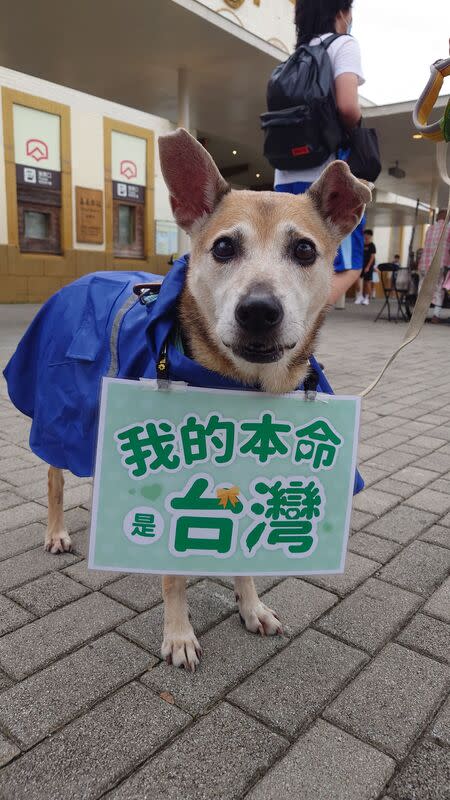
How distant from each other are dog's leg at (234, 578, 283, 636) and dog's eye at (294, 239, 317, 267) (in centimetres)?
120

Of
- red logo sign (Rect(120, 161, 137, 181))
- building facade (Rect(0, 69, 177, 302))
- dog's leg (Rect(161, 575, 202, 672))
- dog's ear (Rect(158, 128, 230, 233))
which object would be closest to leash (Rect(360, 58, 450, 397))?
dog's ear (Rect(158, 128, 230, 233))

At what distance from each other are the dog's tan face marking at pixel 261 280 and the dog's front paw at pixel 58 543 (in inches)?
51.0

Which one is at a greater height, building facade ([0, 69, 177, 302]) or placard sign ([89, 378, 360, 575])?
building facade ([0, 69, 177, 302])

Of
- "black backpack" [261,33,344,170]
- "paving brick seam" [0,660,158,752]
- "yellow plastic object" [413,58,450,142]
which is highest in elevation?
"black backpack" [261,33,344,170]

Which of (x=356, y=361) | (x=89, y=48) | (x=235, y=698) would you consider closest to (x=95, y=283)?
(x=235, y=698)

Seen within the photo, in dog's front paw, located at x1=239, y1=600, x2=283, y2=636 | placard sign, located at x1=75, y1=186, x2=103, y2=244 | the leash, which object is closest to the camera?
dog's front paw, located at x1=239, y1=600, x2=283, y2=636

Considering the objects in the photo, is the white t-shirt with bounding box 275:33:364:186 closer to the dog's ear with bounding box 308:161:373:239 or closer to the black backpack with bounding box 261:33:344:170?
the black backpack with bounding box 261:33:344:170

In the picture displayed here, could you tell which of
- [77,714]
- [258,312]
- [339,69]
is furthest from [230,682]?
[339,69]

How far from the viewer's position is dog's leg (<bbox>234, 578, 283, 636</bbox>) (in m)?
2.13

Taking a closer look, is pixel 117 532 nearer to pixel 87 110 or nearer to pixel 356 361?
pixel 356 361

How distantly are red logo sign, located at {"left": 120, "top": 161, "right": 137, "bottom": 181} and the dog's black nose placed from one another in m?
17.8

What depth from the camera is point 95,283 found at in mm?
2521

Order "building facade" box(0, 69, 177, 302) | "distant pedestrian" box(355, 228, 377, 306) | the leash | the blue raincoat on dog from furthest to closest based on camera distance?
"distant pedestrian" box(355, 228, 377, 306) < "building facade" box(0, 69, 177, 302) < the leash < the blue raincoat on dog

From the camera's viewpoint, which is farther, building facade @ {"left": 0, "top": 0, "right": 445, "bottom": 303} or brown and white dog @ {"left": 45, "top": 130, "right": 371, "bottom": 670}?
building facade @ {"left": 0, "top": 0, "right": 445, "bottom": 303}
